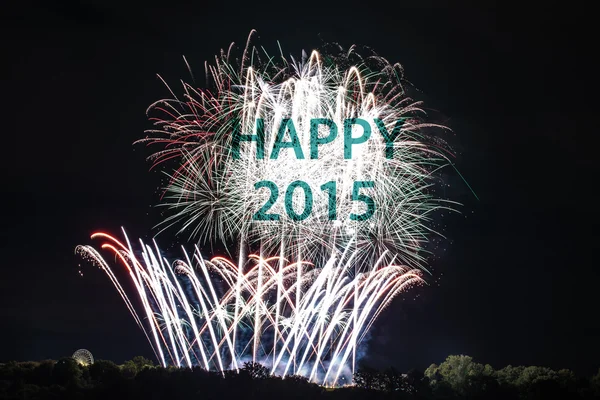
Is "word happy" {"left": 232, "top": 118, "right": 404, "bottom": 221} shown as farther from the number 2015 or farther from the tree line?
the tree line

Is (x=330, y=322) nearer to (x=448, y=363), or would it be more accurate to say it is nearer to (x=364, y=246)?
(x=364, y=246)

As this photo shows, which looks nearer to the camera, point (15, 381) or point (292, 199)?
point (292, 199)

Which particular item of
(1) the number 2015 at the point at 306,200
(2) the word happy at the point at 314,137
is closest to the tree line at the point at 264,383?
(1) the number 2015 at the point at 306,200

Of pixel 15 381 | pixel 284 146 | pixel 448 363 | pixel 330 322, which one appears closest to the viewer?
pixel 284 146

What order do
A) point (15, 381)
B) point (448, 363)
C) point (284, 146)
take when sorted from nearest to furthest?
point (284, 146) → point (15, 381) → point (448, 363)

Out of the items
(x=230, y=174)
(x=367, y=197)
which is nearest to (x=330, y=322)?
(x=367, y=197)

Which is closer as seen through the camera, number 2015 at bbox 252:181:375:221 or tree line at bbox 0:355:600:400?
number 2015 at bbox 252:181:375:221

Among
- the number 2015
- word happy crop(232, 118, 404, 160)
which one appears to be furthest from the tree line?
word happy crop(232, 118, 404, 160)
